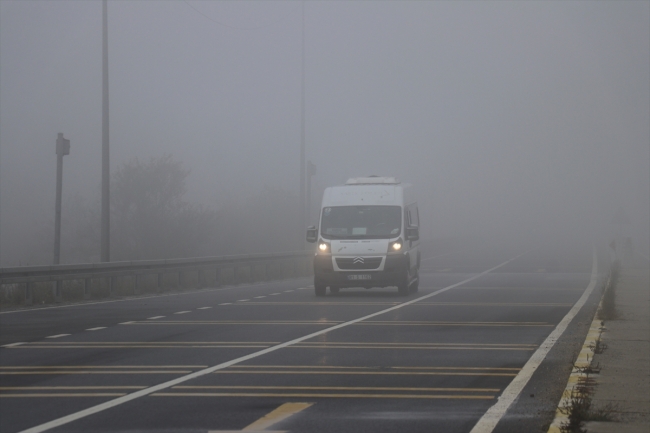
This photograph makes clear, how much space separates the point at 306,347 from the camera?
A: 13320 mm

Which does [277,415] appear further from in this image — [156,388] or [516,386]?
[516,386]

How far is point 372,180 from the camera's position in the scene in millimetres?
27281

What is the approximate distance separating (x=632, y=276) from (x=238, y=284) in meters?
12.0

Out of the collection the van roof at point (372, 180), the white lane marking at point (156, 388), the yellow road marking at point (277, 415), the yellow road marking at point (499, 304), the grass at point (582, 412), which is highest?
the van roof at point (372, 180)

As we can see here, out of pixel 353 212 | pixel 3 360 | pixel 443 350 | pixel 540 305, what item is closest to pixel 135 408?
pixel 3 360

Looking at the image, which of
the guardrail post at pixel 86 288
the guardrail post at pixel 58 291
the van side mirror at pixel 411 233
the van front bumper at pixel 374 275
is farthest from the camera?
the van side mirror at pixel 411 233

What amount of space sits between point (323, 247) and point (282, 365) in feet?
Result: 45.6

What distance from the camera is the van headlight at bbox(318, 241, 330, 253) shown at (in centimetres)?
2520

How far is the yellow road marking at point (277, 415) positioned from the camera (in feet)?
25.5

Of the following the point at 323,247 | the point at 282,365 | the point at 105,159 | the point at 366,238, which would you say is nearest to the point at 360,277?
the point at 366,238

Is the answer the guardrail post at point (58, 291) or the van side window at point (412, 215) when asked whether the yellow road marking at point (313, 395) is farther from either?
the van side window at point (412, 215)

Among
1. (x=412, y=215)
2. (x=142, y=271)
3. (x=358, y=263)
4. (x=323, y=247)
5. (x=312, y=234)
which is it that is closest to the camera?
(x=358, y=263)

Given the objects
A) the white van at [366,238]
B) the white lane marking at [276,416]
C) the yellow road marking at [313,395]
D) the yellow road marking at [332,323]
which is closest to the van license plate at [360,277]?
the white van at [366,238]

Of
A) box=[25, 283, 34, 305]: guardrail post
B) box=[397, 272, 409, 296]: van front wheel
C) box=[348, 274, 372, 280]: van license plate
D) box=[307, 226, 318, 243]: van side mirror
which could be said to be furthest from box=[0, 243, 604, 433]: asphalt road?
box=[307, 226, 318, 243]: van side mirror
